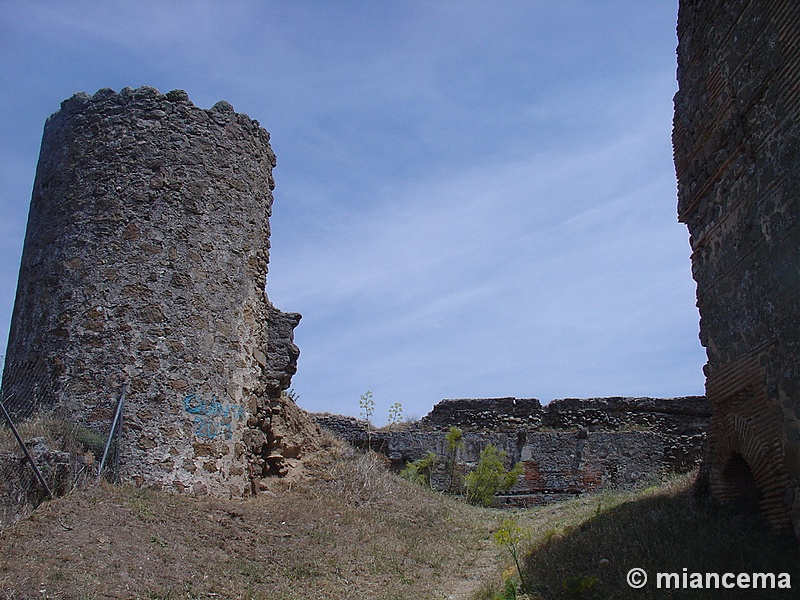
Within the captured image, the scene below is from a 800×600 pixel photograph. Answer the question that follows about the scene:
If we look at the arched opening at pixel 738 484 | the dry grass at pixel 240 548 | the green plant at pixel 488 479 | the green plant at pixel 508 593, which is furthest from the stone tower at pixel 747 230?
the green plant at pixel 488 479

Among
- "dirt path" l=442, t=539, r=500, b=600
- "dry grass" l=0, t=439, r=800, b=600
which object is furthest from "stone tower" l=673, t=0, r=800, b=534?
"dirt path" l=442, t=539, r=500, b=600

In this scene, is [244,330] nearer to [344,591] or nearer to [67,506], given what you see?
[67,506]

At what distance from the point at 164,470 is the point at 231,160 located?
379 centimetres

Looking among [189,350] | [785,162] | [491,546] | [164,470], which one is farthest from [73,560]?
[785,162]

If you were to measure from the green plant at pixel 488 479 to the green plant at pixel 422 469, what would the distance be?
0.67 meters

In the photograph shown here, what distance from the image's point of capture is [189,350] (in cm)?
836

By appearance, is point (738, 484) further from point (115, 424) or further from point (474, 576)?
point (115, 424)

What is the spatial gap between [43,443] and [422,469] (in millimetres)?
7340

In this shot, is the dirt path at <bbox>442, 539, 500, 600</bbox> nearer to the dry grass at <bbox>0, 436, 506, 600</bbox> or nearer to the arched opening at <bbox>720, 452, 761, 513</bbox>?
the dry grass at <bbox>0, 436, 506, 600</bbox>

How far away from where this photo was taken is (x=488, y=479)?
490 inches

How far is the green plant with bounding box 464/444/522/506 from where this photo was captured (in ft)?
40.6

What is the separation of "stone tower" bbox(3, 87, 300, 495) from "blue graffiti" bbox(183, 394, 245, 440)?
13 millimetres

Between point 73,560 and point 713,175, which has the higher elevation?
point 713,175

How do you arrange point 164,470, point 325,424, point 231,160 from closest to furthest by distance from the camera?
point 164,470 < point 231,160 < point 325,424
